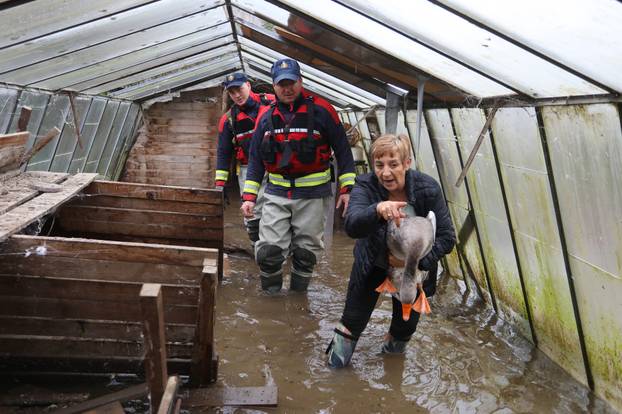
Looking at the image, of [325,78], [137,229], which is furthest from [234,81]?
[325,78]

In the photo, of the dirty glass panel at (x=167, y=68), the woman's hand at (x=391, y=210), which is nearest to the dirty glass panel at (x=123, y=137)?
the dirty glass panel at (x=167, y=68)

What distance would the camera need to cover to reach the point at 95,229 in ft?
15.6

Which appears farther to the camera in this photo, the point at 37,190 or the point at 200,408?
the point at 37,190

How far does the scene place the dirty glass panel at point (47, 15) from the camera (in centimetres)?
350

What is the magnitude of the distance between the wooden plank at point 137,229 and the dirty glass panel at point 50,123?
222cm

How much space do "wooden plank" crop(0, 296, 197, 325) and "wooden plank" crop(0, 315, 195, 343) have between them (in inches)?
1.4

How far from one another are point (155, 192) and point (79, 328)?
1943 millimetres

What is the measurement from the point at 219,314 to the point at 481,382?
210 centimetres

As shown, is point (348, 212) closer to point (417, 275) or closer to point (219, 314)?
point (417, 275)

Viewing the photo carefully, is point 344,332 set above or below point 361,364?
above

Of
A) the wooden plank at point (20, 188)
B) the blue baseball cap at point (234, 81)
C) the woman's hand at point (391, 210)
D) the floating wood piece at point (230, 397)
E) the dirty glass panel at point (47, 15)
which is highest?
the dirty glass panel at point (47, 15)

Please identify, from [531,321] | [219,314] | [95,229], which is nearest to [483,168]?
[531,321]

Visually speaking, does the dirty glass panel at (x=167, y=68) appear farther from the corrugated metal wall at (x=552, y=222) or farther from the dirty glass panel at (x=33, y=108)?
the corrugated metal wall at (x=552, y=222)

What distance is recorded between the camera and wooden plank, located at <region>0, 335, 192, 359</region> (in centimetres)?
295
